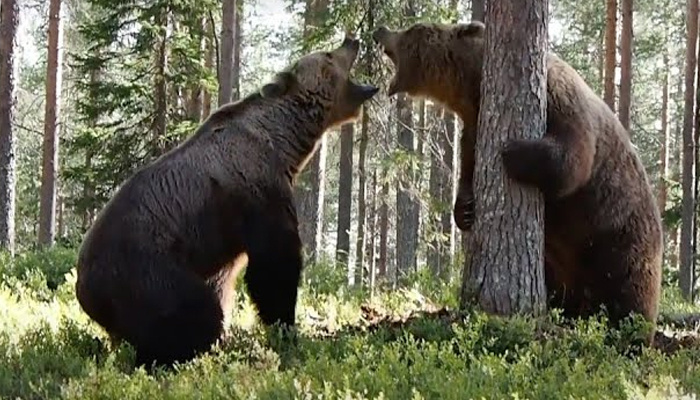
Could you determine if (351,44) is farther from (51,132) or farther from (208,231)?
(51,132)

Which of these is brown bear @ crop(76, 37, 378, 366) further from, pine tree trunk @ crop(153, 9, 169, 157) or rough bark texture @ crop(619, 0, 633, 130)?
rough bark texture @ crop(619, 0, 633, 130)

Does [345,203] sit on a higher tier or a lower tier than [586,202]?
lower

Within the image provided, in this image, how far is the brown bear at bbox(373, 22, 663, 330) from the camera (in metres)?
6.93

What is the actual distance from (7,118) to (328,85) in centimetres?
1129

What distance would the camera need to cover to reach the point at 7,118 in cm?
1708

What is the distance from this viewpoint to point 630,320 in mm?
6977

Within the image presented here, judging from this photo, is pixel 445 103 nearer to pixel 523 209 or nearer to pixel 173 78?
pixel 523 209

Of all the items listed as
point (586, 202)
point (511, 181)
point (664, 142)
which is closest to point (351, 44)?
point (511, 181)

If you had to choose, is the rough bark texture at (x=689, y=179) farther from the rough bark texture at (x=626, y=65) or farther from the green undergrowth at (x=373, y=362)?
the green undergrowth at (x=373, y=362)

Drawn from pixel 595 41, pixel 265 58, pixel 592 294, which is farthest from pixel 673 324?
pixel 265 58

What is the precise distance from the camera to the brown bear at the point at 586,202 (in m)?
6.93

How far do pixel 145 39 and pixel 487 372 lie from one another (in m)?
16.3

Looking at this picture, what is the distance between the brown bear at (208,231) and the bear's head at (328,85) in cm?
1

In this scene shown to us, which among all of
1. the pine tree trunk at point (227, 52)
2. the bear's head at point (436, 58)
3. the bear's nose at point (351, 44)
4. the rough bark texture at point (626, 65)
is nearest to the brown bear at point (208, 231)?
the bear's nose at point (351, 44)
